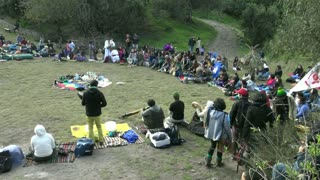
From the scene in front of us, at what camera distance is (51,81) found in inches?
806

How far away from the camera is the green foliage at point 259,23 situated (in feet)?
129

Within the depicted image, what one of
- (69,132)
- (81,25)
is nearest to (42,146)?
(69,132)

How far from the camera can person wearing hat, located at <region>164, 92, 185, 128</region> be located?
1235 cm

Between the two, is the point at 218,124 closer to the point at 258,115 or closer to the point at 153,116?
the point at 258,115

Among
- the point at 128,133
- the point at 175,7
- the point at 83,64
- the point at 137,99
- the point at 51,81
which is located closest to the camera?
the point at 128,133

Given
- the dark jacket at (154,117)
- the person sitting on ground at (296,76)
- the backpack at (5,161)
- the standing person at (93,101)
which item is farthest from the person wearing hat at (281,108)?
the person sitting on ground at (296,76)

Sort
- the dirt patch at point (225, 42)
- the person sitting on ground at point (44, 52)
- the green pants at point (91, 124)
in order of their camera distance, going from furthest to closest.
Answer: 1. the dirt patch at point (225, 42)
2. the person sitting on ground at point (44, 52)
3. the green pants at point (91, 124)

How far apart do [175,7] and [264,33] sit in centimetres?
950

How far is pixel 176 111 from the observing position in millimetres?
12484

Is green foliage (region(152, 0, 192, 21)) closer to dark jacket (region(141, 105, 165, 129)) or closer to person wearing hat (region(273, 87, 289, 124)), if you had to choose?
dark jacket (region(141, 105, 165, 129))

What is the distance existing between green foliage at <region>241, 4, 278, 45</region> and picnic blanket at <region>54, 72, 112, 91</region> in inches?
898

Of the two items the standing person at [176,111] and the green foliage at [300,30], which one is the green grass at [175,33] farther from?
→ the standing person at [176,111]

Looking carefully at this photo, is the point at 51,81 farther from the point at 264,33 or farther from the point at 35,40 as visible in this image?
the point at 264,33

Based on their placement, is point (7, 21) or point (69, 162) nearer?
point (69, 162)
